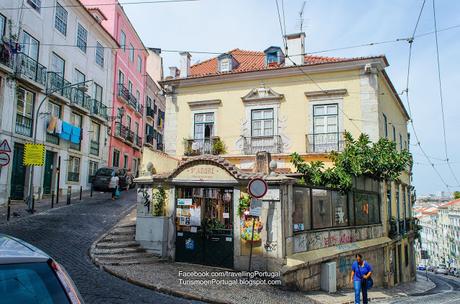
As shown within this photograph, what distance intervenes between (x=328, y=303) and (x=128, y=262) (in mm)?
5614

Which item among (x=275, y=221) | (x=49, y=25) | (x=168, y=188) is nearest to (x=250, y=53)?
(x=49, y=25)

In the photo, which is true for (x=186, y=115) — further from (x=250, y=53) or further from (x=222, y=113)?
(x=250, y=53)

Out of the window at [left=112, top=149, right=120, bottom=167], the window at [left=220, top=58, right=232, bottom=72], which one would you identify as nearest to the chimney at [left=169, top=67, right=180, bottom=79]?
the window at [left=220, top=58, right=232, bottom=72]

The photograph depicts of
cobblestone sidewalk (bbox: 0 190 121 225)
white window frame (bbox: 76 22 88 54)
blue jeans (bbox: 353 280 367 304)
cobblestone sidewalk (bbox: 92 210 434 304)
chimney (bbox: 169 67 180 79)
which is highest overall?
white window frame (bbox: 76 22 88 54)

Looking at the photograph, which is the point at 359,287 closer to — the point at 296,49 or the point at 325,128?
the point at 325,128

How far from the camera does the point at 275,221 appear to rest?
10.6 metres

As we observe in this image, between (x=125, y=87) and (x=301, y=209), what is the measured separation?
24802 millimetres

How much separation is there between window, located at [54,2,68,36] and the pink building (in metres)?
5.02

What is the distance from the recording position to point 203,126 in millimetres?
21047

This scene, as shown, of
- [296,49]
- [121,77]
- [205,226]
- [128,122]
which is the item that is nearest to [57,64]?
[121,77]

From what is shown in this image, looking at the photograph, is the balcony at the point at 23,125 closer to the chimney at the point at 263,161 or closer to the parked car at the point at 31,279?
the chimney at the point at 263,161

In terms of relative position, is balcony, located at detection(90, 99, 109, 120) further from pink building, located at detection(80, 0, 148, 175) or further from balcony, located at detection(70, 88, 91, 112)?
pink building, located at detection(80, 0, 148, 175)

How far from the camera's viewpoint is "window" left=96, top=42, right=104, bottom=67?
28.1 metres

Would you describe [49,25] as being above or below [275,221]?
above
